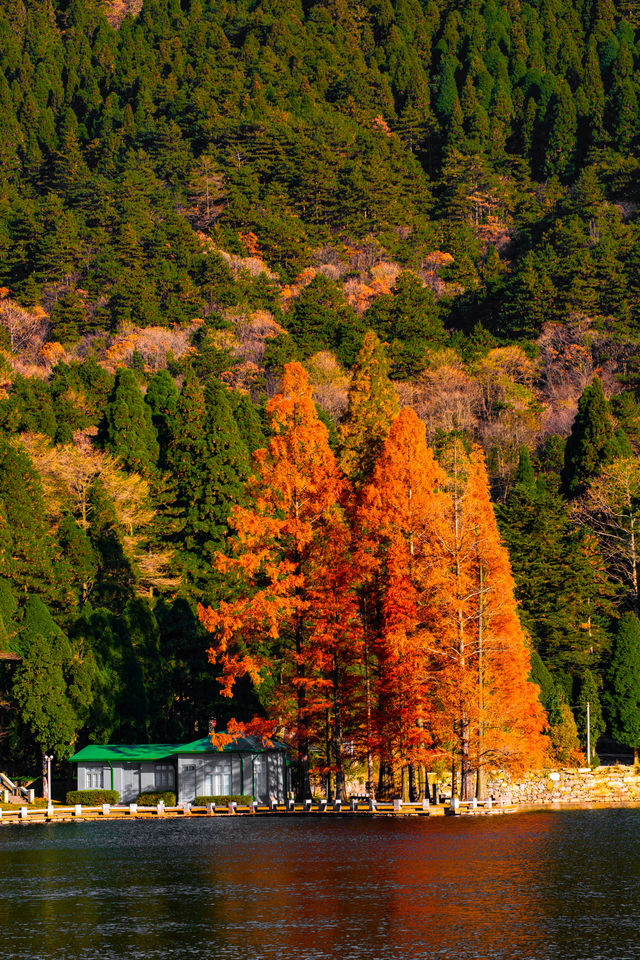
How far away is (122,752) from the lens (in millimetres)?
54156

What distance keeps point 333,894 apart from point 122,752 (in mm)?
28523

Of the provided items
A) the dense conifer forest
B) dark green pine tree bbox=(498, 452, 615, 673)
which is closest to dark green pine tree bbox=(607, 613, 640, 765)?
the dense conifer forest

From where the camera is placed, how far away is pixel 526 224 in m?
148

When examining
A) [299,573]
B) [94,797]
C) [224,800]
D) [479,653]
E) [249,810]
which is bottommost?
[249,810]

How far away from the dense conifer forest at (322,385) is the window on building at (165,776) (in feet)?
8.85

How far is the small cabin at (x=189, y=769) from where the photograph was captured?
173ft

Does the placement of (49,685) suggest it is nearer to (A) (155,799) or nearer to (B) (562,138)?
(A) (155,799)

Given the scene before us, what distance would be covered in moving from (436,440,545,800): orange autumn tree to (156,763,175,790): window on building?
1402 cm

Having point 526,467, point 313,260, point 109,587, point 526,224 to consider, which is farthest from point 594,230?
point 109,587

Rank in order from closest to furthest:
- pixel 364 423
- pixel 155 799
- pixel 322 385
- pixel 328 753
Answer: pixel 328 753, pixel 155 799, pixel 364 423, pixel 322 385

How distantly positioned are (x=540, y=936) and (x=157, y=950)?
20.0 feet

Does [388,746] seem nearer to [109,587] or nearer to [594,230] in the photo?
[109,587]

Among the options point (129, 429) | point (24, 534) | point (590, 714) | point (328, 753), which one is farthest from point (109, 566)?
point (590, 714)

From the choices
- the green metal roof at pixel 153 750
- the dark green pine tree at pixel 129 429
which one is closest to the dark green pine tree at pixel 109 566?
the dark green pine tree at pixel 129 429
